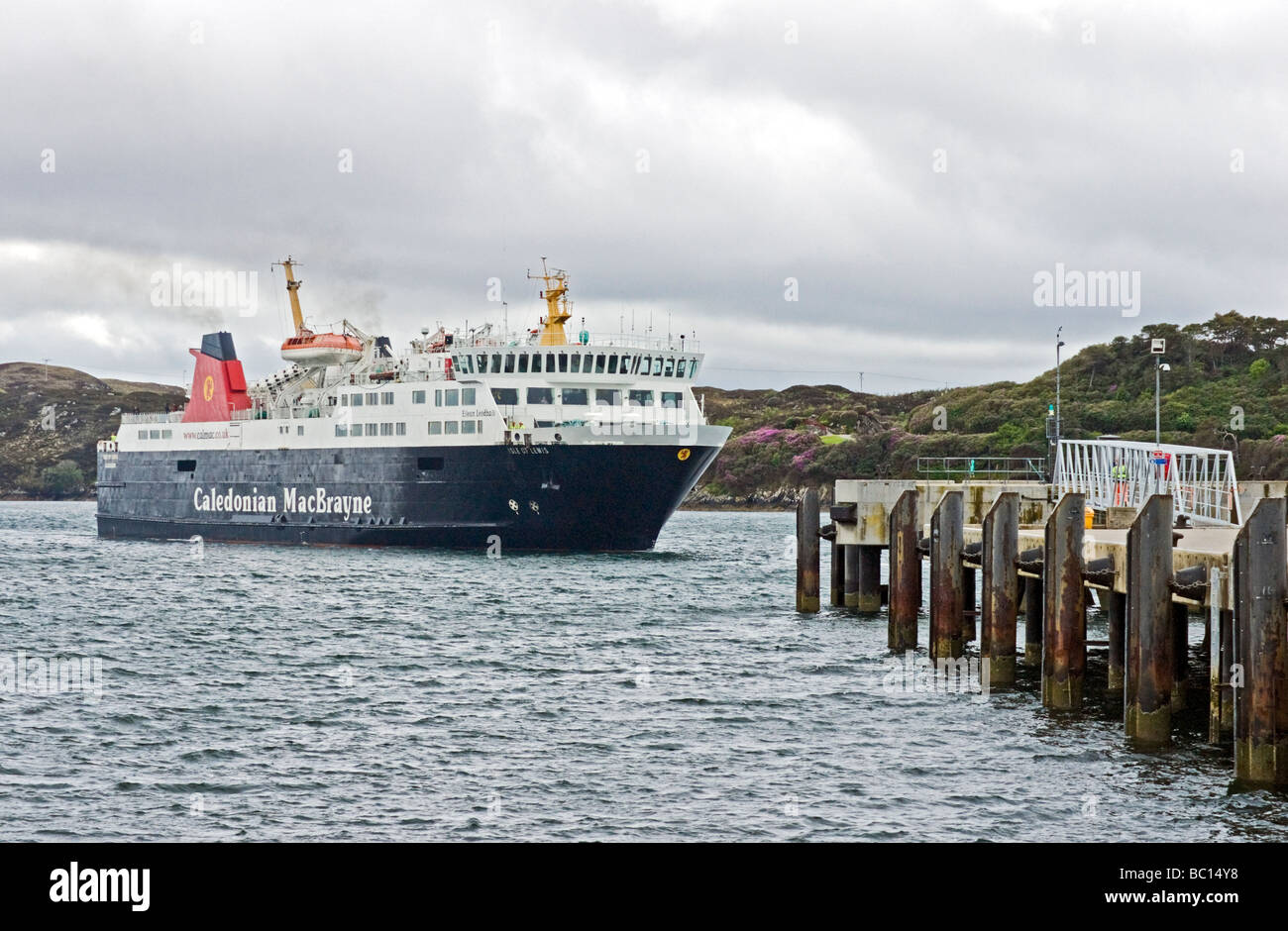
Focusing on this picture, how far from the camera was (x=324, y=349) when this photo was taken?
70.2m

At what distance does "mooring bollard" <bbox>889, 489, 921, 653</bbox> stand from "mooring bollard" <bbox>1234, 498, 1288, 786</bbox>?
13840 millimetres

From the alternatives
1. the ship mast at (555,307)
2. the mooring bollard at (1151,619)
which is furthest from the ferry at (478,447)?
the mooring bollard at (1151,619)

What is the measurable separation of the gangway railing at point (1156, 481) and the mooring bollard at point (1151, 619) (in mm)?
9196

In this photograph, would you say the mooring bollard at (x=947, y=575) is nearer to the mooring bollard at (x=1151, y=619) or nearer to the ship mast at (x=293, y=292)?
the mooring bollard at (x=1151, y=619)

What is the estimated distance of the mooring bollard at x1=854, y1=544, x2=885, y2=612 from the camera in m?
36.9

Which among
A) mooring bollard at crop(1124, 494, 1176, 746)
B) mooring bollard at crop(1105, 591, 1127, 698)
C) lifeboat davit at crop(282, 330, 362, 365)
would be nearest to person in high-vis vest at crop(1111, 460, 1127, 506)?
mooring bollard at crop(1105, 591, 1127, 698)

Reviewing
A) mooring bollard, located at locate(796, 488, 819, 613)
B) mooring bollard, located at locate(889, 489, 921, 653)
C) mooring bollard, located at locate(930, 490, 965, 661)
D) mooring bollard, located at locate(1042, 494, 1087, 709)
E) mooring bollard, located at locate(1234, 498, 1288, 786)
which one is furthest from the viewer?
mooring bollard, located at locate(796, 488, 819, 613)

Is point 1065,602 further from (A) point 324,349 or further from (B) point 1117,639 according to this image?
(A) point 324,349

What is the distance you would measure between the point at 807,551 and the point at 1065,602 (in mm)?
16790

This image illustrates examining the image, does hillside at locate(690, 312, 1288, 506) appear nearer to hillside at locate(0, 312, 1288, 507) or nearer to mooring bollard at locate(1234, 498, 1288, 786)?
hillside at locate(0, 312, 1288, 507)

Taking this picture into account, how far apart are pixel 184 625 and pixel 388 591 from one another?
8913mm

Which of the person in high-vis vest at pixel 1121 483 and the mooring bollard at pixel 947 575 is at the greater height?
the person in high-vis vest at pixel 1121 483

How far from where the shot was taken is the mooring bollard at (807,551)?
34656mm
